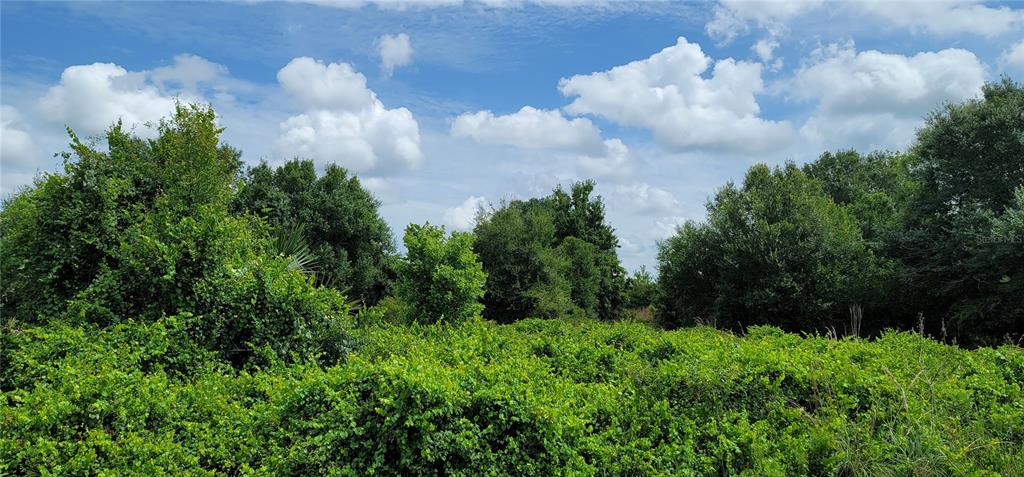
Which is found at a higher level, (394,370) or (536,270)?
(536,270)

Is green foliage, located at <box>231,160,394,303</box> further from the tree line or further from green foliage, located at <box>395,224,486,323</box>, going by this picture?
green foliage, located at <box>395,224,486,323</box>

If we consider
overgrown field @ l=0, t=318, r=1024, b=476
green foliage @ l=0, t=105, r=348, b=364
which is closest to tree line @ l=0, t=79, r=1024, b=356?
green foliage @ l=0, t=105, r=348, b=364

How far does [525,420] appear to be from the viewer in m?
3.97

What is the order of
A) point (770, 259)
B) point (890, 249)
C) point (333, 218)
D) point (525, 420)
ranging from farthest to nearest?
1. point (333, 218)
2. point (770, 259)
3. point (890, 249)
4. point (525, 420)

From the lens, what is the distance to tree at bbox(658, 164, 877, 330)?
23.4m

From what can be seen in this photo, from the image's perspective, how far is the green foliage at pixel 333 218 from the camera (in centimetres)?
2752

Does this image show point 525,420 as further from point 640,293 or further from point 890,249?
point 640,293

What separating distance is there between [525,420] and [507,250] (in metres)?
25.7

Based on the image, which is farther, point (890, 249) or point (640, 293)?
point (640, 293)

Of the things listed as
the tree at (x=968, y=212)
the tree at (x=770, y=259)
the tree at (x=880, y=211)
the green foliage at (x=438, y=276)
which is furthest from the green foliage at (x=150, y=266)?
the tree at (x=880, y=211)

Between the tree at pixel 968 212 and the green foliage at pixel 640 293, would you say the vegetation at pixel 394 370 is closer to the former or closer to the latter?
the tree at pixel 968 212

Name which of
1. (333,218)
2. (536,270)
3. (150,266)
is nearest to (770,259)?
(536,270)

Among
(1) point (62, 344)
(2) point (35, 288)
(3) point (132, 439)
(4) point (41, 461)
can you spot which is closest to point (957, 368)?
(3) point (132, 439)

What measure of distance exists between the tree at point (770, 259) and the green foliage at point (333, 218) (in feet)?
47.4
